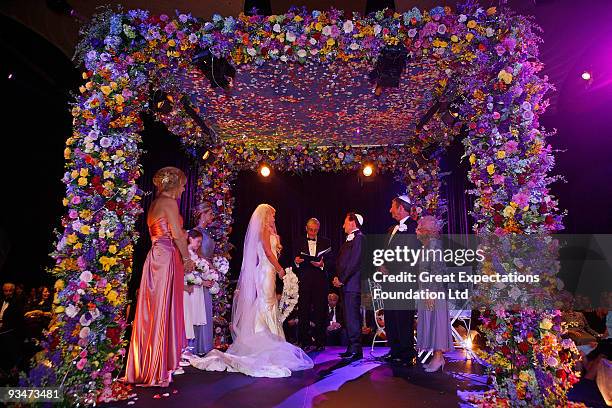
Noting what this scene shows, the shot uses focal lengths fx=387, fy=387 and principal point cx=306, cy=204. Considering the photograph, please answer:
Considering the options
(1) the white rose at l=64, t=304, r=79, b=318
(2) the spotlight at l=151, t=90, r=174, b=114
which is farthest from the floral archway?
(2) the spotlight at l=151, t=90, r=174, b=114

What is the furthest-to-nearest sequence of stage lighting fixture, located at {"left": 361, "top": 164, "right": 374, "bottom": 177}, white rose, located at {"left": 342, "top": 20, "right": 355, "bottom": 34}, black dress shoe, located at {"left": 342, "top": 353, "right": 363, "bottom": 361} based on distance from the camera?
stage lighting fixture, located at {"left": 361, "top": 164, "right": 374, "bottom": 177}
black dress shoe, located at {"left": 342, "top": 353, "right": 363, "bottom": 361}
white rose, located at {"left": 342, "top": 20, "right": 355, "bottom": 34}

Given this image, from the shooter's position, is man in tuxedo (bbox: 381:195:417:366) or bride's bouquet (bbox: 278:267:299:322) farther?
bride's bouquet (bbox: 278:267:299:322)

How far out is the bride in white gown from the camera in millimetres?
5098

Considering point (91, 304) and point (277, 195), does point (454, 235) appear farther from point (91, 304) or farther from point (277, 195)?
point (91, 304)

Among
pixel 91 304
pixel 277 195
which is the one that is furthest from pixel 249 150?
pixel 91 304

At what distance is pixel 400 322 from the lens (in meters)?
5.75

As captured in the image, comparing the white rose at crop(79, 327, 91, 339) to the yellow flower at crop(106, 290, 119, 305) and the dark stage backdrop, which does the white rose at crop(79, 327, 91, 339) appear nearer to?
the yellow flower at crop(106, 290, 119, 305)

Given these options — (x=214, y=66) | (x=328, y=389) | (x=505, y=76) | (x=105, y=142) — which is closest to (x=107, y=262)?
(x=105, y=142)

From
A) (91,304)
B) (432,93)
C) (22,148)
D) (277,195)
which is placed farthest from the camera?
(277,195)

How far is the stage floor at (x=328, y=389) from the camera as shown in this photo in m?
3.82

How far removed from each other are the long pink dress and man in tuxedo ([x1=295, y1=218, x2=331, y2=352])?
339 cm

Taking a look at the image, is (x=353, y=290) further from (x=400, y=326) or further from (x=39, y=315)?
(x=39, y=315)

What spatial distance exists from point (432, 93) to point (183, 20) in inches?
157

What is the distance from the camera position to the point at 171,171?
462 cm
